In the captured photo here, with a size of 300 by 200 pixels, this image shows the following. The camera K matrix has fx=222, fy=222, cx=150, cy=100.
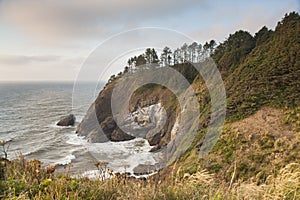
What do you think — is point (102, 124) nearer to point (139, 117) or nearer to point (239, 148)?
point (139, 117)

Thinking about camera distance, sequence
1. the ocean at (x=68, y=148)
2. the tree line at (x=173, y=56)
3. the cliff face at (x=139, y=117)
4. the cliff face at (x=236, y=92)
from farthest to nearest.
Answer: the tree line at (x=173, y=56) → the cliff face at (x=139, y=117) → the ocean at (x=68, y=148) → the cliff face at (x=236, y=92)

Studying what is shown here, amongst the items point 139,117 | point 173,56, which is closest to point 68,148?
point 139,117

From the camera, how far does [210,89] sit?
20344mm

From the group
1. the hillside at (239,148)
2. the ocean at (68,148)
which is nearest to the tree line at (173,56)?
the hillside at (239,148)

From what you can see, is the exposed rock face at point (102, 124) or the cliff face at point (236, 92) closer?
the cliff face at point (236, 92)

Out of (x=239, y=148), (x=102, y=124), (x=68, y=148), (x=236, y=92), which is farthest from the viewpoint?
(x=102, y=124)

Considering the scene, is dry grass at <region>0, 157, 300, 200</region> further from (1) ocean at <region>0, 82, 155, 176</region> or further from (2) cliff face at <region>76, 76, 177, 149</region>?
(2) cliff face at <region>76, 76, 177, 149</region>

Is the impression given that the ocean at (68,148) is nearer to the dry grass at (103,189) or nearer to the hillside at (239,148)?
the hillside at (239,148)

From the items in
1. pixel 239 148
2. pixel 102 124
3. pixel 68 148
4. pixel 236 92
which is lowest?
pixel 68 148

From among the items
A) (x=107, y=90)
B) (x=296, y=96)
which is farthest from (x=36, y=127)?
(x=296, y=96)

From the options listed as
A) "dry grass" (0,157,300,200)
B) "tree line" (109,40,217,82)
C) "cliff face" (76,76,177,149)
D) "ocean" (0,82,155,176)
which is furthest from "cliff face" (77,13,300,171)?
"dry grass" (0,157,300,200)

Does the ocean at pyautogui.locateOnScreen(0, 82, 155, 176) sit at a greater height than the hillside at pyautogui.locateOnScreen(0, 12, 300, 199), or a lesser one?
lesser

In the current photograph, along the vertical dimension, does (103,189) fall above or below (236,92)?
below

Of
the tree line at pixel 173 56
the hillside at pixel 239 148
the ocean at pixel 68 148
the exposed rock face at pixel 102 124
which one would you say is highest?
the tree line at pixel 173 56
